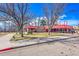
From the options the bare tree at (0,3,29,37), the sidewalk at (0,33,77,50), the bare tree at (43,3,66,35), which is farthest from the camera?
the bare tree at (0,3,29,37)

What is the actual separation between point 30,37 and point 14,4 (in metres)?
1.04

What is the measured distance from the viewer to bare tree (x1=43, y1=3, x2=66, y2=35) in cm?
517

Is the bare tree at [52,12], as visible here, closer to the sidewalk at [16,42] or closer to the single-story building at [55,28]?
the single-story building at [55,28]

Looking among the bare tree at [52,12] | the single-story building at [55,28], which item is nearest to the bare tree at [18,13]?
the single-story building at [55,28]

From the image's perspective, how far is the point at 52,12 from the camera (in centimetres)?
554

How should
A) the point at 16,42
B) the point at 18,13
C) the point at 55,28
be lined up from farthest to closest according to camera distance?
the point at 18,13
the point at 16,42
the point at 55,28

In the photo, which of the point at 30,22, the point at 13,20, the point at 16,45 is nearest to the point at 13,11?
the point at 13,20

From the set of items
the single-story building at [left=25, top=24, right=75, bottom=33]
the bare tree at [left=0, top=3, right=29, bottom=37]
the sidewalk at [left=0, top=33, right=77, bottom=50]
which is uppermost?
the bare tree at [left=0, top=3, right=29, bottom=37]

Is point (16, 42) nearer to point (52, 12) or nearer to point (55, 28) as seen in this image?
point (55, 28)

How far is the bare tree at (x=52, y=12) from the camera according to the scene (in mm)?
5172

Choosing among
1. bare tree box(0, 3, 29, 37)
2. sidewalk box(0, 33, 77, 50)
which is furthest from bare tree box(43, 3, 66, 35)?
bare tree box(0, 3, 29, 37)

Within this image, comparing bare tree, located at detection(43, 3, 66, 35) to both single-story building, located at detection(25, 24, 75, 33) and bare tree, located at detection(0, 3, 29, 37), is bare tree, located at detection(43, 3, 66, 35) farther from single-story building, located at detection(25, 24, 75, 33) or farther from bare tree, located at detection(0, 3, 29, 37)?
bare tree, located at detection(0, 3, 29, 37)

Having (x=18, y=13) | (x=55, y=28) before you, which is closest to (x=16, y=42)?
(x=18, y=13)

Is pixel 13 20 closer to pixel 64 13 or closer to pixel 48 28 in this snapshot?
pixel 48 28
